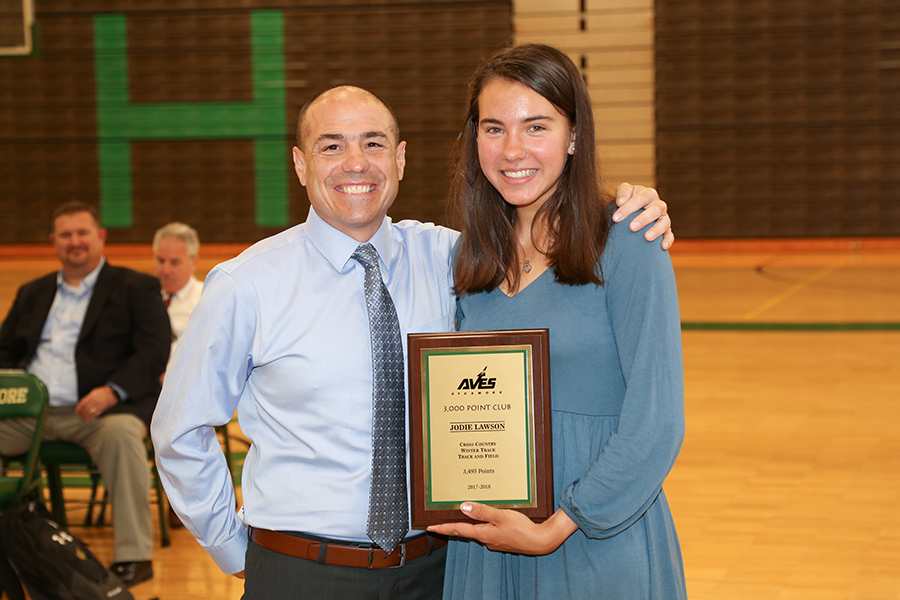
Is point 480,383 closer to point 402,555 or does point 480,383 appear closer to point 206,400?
point 402,555

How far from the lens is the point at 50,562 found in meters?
3.15

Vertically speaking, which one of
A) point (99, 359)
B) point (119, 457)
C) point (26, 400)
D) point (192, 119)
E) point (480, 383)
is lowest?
point (119, 457)

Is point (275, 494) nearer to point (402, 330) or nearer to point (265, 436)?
point (265, 436)

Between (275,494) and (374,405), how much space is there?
0.84 feet

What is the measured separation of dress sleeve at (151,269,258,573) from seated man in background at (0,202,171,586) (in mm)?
2088

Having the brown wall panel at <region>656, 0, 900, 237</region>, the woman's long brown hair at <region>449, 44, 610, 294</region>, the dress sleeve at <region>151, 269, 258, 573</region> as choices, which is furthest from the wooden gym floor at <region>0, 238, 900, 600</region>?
the brown wall panel at <region>656, 0, 900, 237</region>

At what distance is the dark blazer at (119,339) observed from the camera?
416cm

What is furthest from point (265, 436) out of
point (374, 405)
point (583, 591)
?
point (583, 591)

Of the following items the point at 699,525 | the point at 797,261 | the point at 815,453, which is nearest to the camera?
the point at 699,525

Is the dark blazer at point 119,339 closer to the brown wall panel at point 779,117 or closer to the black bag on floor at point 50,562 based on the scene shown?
the black bag on floor at point 50,562

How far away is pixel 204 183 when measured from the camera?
49.0 ft

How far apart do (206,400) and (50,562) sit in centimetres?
166

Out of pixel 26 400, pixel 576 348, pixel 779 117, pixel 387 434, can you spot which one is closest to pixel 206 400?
pixel 387 434

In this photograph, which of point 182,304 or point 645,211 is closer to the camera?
point 645,211
